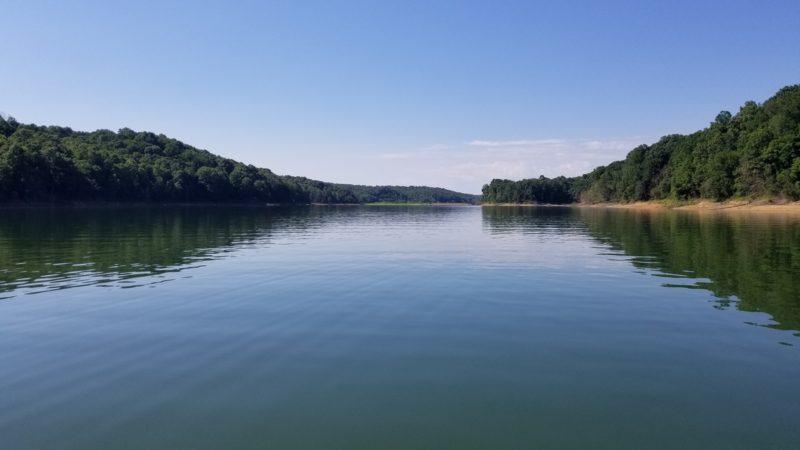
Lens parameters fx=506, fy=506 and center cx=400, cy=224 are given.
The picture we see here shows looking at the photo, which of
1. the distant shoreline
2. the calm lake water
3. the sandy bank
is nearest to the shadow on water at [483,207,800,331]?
the calm lake water

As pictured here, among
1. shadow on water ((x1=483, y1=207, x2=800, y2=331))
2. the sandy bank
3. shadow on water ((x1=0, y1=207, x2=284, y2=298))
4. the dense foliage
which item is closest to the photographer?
shadow on water ((x1=483, y1=207, x2=800, y2=331))

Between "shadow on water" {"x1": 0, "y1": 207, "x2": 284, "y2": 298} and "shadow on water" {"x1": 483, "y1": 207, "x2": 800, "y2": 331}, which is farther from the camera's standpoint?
"shadow on water" {"x1": 0, "y1": 207, "x2": 284, "y2": 298}

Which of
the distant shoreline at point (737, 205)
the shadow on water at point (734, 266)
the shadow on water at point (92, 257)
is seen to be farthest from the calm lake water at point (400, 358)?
the distant shoreline at point (737, 205)

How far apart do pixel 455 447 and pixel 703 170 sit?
15154cm

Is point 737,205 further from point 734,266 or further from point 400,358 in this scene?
point 400,358

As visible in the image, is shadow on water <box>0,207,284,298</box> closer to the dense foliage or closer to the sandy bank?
the sandy bank

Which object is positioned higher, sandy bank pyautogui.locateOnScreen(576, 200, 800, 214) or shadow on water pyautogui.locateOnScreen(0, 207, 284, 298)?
sandy bank pyautogui.locateOnScreen(576, 200, 800, 214)

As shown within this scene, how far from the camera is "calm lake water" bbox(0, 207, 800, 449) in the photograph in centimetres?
808

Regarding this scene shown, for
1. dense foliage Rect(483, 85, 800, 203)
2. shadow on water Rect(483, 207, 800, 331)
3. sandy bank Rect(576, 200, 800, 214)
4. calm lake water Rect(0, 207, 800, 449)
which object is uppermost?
dense foliage Rect(483, 85, 800, 203)

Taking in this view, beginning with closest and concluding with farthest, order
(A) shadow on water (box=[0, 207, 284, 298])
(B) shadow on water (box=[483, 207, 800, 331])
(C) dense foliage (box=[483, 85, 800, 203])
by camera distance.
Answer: (B) shadow on water (box=[483, 207, 800, 331]) → (A) shadow on water (box=[0, 207, 284, 298]) → (C) dense foliage (box=[483, 85, 800, 203])

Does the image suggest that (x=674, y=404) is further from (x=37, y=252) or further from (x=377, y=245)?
(x=37, y=252)

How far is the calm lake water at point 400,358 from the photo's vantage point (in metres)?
8.08

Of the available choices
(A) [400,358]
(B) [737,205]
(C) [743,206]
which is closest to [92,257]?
(A) [400,358]

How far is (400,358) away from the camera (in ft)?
38.0
